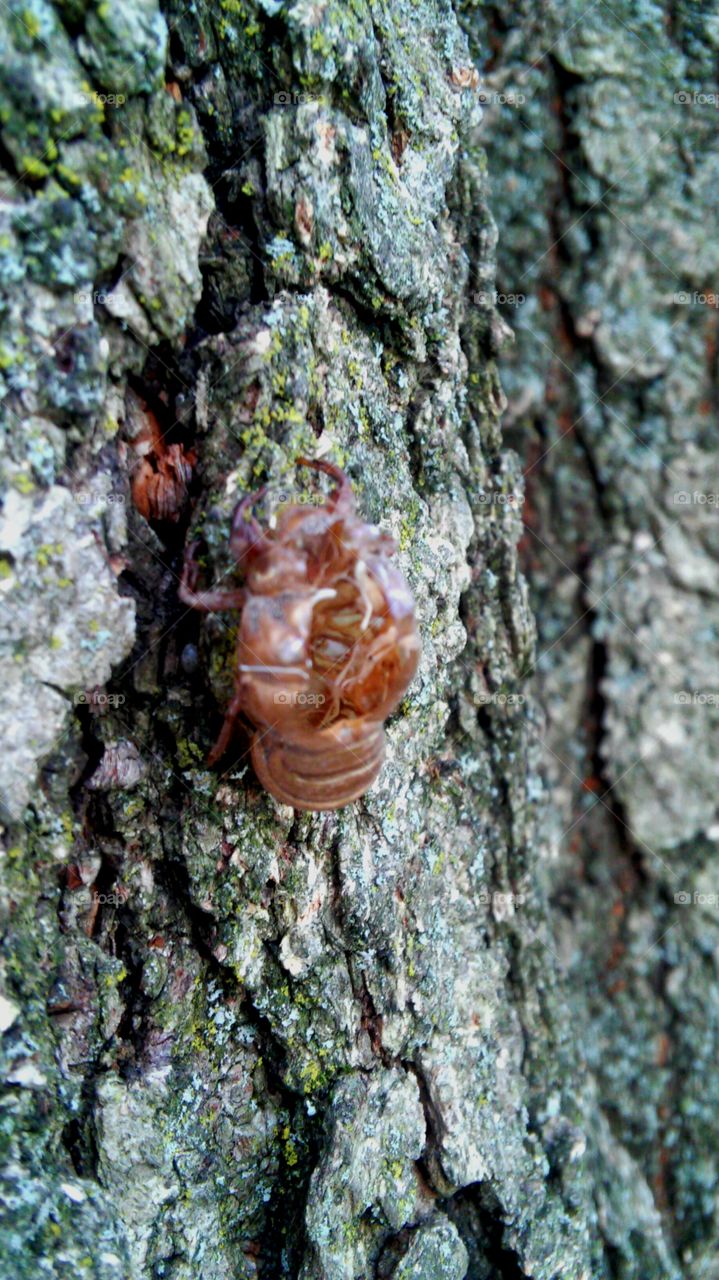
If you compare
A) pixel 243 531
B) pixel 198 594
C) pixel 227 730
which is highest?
pixel 243 531

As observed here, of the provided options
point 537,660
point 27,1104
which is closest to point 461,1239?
point 27,1104

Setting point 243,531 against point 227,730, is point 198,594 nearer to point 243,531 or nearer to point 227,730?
point 243,531

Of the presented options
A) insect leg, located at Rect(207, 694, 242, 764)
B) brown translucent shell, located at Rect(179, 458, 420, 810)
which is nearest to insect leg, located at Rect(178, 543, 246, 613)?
brown translucent shell, located at Rect(179, 458, 420, 810)

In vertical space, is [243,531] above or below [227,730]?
above

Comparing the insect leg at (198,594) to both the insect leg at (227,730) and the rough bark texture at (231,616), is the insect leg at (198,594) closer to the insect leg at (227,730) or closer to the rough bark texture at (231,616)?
the rough bark texture at (231,616)

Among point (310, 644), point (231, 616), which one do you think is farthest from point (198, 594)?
point (310, 644)

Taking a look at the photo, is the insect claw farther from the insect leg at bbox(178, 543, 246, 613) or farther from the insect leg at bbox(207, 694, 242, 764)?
the insect leg at bbox(207, 694, 242, 764)

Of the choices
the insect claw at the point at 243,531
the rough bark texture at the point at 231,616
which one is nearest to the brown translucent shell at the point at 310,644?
the insect claw at the point at 243,531
